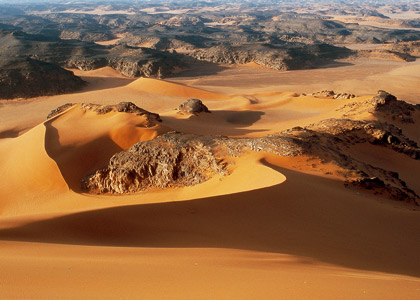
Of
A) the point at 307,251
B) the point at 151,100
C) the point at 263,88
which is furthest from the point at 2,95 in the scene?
the point at 307,251

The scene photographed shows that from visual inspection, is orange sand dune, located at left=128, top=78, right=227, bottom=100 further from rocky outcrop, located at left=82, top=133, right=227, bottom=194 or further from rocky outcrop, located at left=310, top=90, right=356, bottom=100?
rocky outcrop, located at left=82, top=133, right=227, bottom=194

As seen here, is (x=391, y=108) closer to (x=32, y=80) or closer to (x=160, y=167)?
(x=160, y=167)

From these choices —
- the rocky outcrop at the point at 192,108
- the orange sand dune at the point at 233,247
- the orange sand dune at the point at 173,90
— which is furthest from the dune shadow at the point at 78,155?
Result: the orange sand dune at the point at 173,90

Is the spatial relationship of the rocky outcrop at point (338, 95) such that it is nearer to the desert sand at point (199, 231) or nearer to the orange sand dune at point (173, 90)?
the orange sand dune at point (173, 90)

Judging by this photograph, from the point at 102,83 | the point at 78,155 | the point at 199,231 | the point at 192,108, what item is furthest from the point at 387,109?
the point at 102,83

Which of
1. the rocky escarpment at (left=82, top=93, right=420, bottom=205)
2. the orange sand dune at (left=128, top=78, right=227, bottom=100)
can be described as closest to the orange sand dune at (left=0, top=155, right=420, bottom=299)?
the rocky escarpment at (left=82, top=93, right=420, bottom=205)

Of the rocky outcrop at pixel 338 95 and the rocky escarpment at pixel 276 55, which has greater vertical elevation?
the rocky escarpment at pixel 276 55

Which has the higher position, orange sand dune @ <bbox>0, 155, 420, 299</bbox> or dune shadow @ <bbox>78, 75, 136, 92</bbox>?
orange sand dune @ <bbox>0, 155, 420, 299</bbox>
